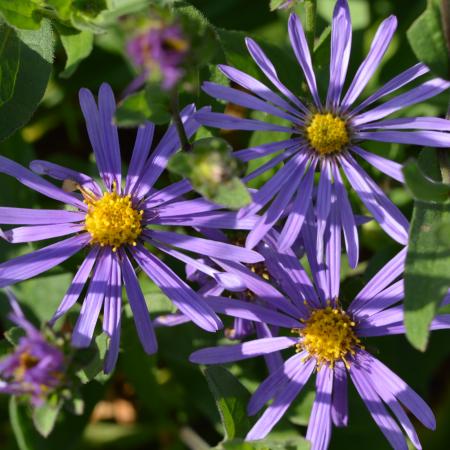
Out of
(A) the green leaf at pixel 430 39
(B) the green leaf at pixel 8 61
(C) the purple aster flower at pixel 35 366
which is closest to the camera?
(C) the purple aster flower at pixel 35 366

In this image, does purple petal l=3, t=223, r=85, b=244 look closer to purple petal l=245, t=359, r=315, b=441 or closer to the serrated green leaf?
the serrated green leaf

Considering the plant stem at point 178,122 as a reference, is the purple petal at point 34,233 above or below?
below

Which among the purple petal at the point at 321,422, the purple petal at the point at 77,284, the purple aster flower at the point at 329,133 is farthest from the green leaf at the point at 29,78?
the purple petal at the point at 321,422

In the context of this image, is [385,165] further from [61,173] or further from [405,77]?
[61,173]

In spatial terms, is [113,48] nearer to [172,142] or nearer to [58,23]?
[58,23]

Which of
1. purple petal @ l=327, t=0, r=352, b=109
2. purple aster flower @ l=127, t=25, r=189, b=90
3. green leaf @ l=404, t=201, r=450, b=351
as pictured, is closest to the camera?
purple aster flower @ l=127, t=25, r=189, b=90

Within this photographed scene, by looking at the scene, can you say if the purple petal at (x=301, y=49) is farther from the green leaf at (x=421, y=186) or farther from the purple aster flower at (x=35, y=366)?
the purple aster flower at (x=35, y=366)

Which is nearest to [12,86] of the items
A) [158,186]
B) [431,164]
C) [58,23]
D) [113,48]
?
[58,23]

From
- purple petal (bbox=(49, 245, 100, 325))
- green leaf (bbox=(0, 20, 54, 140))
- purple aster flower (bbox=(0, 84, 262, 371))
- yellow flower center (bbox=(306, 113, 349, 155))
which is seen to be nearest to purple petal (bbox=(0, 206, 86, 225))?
purple aster flower (bbox=(0, 84, 262, 371))
